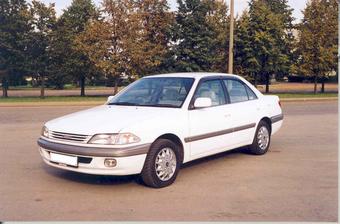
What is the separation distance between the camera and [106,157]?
16.0 feet

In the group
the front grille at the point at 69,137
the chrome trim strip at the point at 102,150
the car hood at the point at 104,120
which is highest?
the car hood at the point at 104,120

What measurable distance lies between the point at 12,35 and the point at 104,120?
2561 centimetres

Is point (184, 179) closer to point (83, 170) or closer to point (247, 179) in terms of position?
point (247, 179)

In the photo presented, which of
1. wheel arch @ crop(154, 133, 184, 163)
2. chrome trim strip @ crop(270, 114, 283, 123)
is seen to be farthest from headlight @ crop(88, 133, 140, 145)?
chrome trim strip @ crop(270, 114, 283, 123)

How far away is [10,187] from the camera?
539cm

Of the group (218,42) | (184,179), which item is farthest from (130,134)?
(218,42)

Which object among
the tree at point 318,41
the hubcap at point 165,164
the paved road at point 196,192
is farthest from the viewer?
the tree at point 318,41

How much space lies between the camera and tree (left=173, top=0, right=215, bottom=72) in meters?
27.7

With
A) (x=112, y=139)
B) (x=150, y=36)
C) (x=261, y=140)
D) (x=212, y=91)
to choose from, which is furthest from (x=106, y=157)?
(x=150, y=36)

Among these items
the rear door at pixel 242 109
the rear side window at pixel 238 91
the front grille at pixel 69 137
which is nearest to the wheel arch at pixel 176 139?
the front grille at pixel 69 137

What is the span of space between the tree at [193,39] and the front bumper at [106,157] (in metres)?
22.4

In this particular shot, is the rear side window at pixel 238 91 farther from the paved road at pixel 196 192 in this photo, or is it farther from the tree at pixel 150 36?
the tree at pixel 150 36

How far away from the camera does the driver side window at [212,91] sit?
6.11 metres

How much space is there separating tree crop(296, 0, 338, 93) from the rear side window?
24.1m
